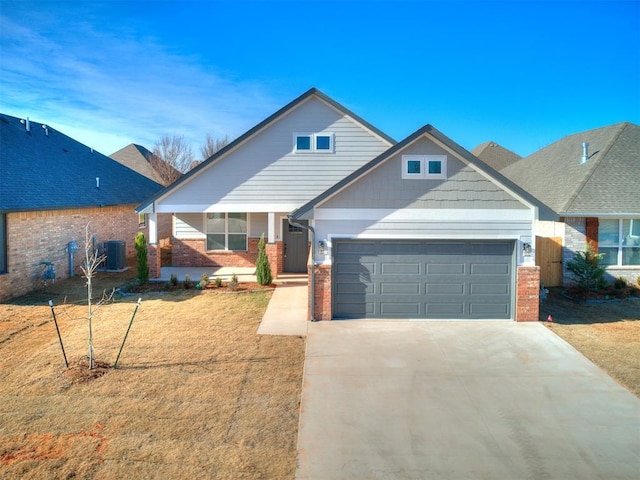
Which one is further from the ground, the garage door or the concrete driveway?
the garage door

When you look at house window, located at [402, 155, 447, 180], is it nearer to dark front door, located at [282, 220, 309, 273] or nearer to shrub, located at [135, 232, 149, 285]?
dark front door, located at [282, 220, 309, 273]

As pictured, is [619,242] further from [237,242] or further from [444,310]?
[237,242]

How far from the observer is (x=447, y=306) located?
10562 millimetres

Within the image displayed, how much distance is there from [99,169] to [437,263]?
1794 centimetres

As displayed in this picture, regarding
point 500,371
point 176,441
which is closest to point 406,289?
point 500,371

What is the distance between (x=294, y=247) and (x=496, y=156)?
19.1 m

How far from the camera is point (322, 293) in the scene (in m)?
10.4

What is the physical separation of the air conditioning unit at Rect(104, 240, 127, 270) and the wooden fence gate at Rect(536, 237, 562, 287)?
15665mm

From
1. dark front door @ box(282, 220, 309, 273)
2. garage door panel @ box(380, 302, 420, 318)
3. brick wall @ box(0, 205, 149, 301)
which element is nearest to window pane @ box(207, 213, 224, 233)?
dark front door @ box(282, 220, 309, 273)

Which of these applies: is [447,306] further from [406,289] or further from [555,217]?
[555,217]

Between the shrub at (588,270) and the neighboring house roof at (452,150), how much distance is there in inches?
154

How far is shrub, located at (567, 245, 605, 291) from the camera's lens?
42.3ft

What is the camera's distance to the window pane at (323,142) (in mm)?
Result: 15219

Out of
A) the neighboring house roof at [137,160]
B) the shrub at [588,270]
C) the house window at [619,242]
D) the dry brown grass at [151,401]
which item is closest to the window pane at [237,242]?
the dry brown grass at [151,401]
